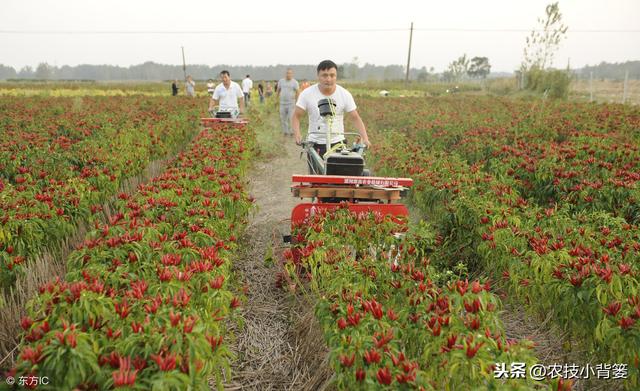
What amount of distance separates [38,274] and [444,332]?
3.15 meters

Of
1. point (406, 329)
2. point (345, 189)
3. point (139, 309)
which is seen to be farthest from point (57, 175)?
point (406, 329)

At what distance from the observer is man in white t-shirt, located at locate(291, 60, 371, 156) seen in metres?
4.80

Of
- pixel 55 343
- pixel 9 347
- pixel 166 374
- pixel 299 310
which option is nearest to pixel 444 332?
pixel 166 374

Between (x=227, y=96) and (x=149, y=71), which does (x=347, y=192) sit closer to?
(x=227, y=96)

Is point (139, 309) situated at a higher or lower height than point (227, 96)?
lower

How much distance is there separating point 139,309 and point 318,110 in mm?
3463

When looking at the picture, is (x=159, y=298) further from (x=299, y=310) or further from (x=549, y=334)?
(x=549, y=334)

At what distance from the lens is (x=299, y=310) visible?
3559 mm

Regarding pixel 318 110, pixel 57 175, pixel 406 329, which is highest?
pixel 318 110

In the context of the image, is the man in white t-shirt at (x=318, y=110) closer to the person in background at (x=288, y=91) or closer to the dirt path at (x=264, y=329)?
the dirt path at (x=264, y=329)

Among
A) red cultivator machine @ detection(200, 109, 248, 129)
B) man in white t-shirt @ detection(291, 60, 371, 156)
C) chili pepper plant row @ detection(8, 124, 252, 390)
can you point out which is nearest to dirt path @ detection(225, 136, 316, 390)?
chili pepper plant row @ detection(8, 124, 252, 390)

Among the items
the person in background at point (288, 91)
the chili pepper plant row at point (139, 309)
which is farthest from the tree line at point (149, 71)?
the chili pepper plant row at point (139, 309)

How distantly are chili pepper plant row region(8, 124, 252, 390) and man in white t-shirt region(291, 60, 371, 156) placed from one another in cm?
202

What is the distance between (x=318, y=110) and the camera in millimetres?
4984
